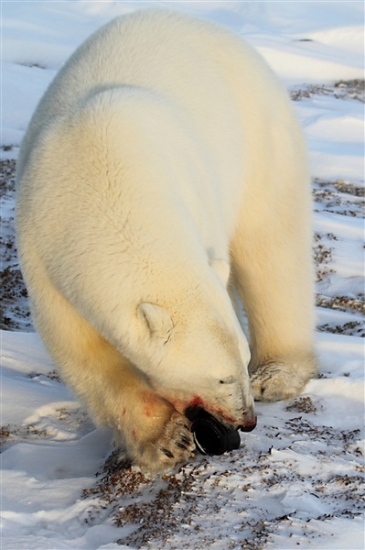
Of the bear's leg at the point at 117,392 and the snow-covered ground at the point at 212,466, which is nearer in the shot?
the snow-covered ground at the point at 212,466

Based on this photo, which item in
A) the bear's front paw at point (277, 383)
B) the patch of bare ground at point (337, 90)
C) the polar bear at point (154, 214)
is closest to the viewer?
the polar bear at point (154, 214)

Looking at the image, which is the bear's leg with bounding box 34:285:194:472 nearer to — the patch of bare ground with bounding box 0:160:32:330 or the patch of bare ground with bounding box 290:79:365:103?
the patch of bare ground with bounding box 0:160:32:330

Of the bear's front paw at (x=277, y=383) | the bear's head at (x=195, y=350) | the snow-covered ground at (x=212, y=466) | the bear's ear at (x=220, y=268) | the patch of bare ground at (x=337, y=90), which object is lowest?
the bear's front paw at (x=277, y=383)

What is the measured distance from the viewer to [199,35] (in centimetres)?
388

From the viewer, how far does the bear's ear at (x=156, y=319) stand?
8.80 feet

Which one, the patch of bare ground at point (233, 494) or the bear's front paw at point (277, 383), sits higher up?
the patch of bare ground at point (233, 494)

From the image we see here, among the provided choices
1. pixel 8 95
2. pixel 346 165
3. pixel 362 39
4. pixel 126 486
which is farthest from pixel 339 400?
pixel 362 39

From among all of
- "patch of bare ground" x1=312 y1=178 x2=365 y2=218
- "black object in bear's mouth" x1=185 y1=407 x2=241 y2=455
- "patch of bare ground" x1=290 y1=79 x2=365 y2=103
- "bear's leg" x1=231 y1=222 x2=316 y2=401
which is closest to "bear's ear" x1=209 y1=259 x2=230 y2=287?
"black object in bear's mouth" x1=185 y1=407 x2=241 y2=455

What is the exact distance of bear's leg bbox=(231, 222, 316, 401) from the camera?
13.8 feet

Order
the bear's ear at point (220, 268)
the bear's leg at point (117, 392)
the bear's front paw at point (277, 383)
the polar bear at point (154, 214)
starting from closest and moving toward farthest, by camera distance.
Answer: the polar bear at point (154, 214)
the bear's ear at point (220, 268)
the bear's leg at point (117, 392)
the bear's front paw at point (277, 383)

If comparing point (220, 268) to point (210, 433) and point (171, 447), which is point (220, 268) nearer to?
point (210, 433)

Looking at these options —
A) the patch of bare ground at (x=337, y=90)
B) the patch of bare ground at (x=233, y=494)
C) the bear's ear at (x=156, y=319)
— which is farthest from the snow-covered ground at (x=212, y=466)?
the patch of bare ground at (x=337, y=90)

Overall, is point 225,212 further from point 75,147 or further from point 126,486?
point 126,486

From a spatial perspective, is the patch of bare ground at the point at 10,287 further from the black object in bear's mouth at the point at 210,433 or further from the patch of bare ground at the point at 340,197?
the patch of bare ground at the point at 340,197
